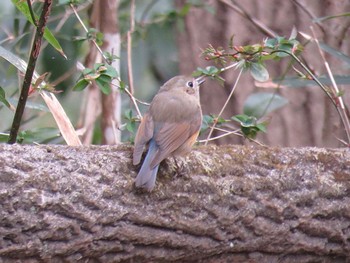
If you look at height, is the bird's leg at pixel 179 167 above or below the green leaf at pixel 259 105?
above

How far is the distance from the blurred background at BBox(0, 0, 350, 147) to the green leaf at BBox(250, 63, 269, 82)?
93cm

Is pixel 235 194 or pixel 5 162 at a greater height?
pixel 5 162

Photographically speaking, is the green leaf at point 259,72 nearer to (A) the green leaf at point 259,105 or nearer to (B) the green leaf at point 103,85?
(A) the green leaf at point 259,105

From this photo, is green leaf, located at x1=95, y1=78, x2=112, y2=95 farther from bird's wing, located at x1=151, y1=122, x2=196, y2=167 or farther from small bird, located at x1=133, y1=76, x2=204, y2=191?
bird's wing, located at x1=151, y1=122, x2=196, y2=167

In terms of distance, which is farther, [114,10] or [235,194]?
[114,10]

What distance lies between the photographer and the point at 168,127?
3268mm

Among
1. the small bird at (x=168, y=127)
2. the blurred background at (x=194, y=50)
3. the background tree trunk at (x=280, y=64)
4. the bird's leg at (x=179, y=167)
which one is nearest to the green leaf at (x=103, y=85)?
the small bird at (x=168, y=127)

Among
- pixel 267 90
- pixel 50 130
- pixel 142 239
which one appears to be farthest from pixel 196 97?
pixel 267 90

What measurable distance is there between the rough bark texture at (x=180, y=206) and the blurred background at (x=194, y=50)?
4.30 ft

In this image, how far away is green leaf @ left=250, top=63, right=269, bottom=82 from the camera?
3438 mm

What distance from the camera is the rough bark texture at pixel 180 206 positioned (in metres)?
2.61

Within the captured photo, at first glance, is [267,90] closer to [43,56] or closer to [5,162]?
[43,56]

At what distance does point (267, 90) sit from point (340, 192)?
206cm

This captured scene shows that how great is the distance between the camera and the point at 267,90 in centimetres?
506
